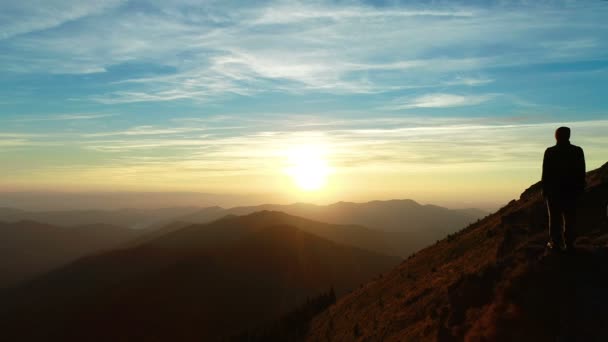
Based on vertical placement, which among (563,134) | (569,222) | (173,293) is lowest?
(173,293)

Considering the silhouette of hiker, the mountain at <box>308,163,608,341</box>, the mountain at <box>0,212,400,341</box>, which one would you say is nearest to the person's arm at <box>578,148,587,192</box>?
the silhouette of hiker

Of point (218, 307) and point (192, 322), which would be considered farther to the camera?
point (218, 307)

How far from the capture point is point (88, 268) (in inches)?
7559

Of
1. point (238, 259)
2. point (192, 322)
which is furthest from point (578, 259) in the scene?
point (238, 259)

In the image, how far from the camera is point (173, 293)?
147 m

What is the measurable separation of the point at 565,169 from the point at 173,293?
5949 inches

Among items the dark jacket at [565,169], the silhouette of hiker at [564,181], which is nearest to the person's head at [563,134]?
the silhouette of hiker at [564,181]

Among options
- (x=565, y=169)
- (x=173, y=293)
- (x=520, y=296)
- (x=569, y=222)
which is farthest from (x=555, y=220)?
(x=173, y=293)

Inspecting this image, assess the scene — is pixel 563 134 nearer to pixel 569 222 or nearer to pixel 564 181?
pixel 564 181

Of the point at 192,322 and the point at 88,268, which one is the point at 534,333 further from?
the point at 88,268

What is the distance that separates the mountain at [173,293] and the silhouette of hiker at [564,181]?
365ft

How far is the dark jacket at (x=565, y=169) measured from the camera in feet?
42.7

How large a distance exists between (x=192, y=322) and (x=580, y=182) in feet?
436

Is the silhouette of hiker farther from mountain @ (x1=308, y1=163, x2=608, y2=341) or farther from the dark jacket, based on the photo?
mountain @ (x1=308, y1=163, x2=608, y2=341)
